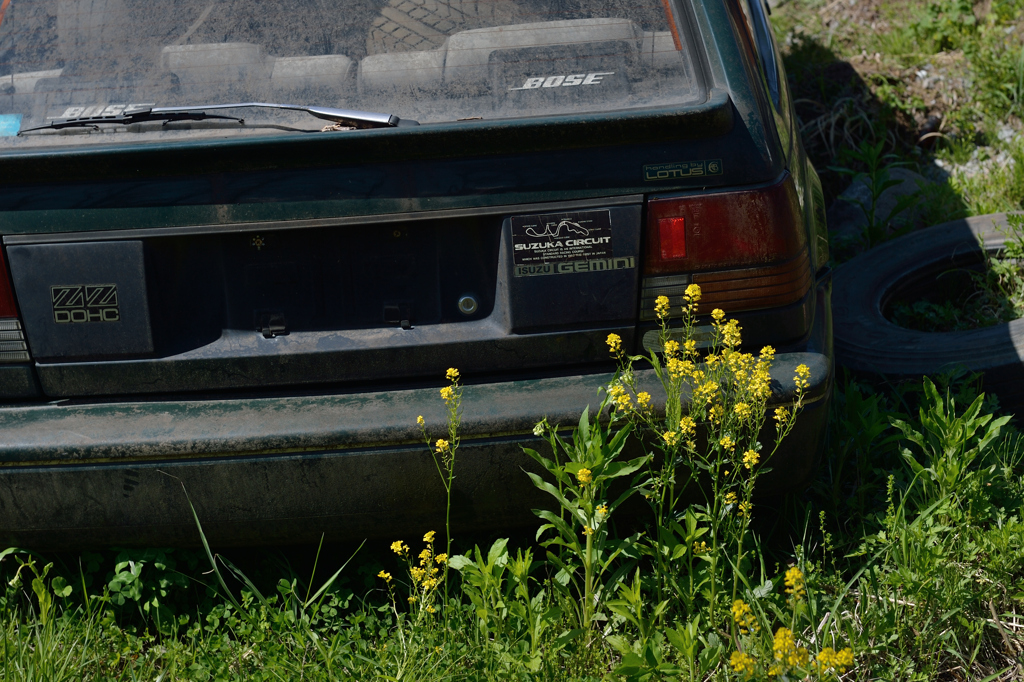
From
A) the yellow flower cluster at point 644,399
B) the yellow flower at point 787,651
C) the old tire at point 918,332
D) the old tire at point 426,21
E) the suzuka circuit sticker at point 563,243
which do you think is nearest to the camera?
the yellow flower at point 787,651

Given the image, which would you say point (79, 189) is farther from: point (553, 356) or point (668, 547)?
point (668, 547)

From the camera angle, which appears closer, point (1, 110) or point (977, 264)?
point (1, 110)

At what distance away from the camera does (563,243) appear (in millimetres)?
2090

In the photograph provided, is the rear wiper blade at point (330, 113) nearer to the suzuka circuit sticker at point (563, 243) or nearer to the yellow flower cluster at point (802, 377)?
the suzuka circuit sticker at point (563, 243)

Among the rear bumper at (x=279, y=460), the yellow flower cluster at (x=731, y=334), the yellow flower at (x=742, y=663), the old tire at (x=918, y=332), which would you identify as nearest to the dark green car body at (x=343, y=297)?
the rear bumper at (x=279, y=460)

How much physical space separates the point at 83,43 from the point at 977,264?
375 centimetres

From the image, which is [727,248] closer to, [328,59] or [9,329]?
[328,59]

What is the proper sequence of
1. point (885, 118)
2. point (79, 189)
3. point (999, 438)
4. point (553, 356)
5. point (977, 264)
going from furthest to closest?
1. point (885, 118)
2. point (977, 264)
3. point (999, 438)
4. point (553, 356)
5. point (79, 189)

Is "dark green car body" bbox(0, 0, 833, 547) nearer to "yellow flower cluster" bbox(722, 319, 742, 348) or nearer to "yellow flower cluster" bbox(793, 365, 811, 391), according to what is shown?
"yellow flower cluster" bbox(793, 365, 811, 391)

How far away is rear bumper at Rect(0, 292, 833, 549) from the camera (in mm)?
2105

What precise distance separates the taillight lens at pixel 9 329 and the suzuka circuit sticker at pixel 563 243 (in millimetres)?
1237

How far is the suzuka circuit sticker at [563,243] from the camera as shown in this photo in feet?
6.80

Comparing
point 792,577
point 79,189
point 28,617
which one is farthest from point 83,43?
point 792,577

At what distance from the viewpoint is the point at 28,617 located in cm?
245
